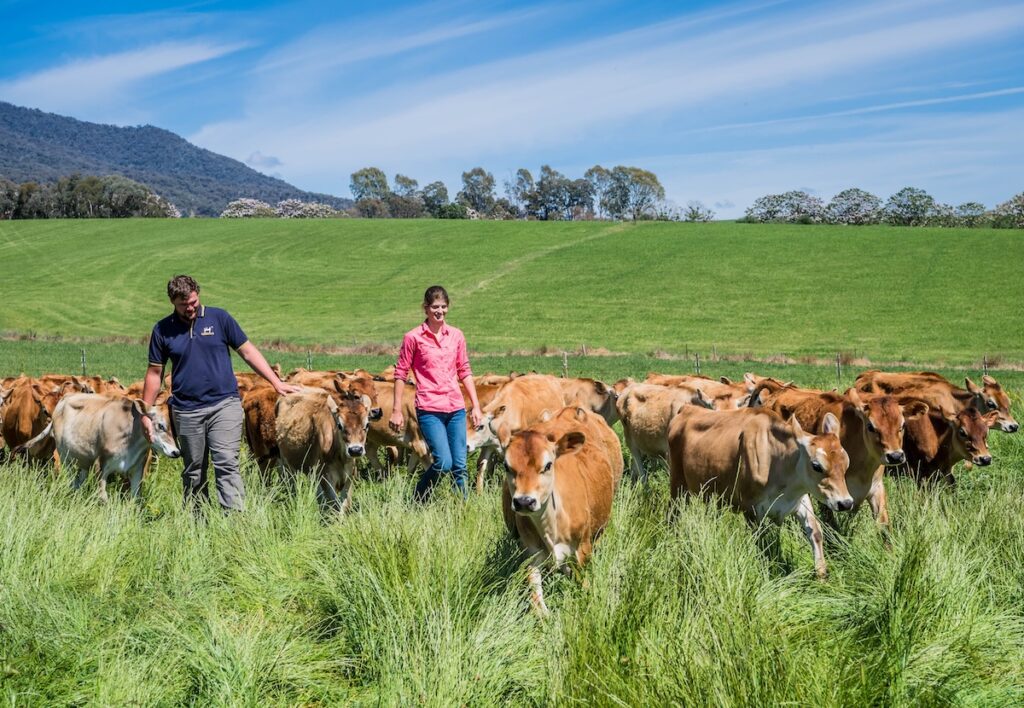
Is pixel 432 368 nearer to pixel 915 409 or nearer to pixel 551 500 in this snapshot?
pixel 551 500

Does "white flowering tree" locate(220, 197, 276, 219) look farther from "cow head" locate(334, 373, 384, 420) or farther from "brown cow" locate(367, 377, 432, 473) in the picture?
"cow head" locate(334, 373, 384, 420)

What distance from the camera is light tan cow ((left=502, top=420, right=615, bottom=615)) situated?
6.22 meters

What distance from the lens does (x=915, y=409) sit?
33.4ft

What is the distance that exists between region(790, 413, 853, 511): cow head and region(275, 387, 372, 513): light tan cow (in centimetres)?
435

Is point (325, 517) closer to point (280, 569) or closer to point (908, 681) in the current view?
point (280, 569)

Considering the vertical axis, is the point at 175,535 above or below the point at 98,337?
above

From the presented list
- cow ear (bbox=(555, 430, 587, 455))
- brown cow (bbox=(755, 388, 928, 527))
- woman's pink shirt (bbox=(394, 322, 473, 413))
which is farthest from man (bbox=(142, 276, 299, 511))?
brown cow (bbox=(755, 388, 928, 527))

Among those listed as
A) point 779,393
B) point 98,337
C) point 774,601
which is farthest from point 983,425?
point 98,337

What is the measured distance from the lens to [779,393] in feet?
34.9

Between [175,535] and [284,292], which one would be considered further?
[284,292]

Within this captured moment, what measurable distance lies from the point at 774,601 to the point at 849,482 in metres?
3.60

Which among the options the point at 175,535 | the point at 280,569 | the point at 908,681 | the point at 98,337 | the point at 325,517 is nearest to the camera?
the point at 908,681

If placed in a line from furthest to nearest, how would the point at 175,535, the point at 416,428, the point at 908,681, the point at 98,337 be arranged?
the point at 98,337, the point at 416,428, the point at 175,535, the point at 908,681

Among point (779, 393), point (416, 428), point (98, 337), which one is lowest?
point (98, 337)
